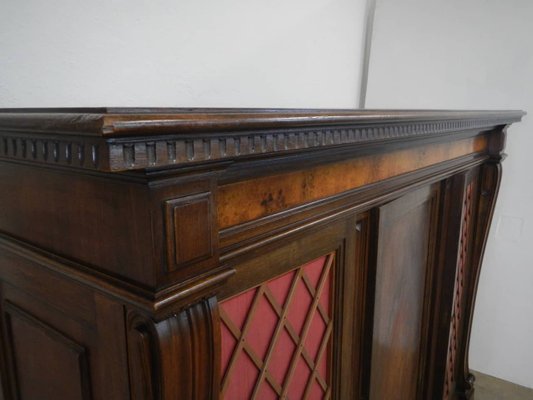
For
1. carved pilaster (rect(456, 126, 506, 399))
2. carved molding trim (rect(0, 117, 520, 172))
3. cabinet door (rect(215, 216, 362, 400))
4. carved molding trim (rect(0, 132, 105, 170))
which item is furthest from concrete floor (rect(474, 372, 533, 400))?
carved molding trim (rect(0, 132, 105, 170))

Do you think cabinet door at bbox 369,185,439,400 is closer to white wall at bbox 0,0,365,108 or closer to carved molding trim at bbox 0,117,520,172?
carved molding trim at bbox 0,117,520,172

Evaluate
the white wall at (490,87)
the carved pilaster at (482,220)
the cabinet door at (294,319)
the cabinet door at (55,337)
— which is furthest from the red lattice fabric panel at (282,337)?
the white wall at (490,87)

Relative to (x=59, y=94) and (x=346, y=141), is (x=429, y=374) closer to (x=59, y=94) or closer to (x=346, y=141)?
(x=346, y=141)

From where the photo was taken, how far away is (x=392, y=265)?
780 millimetres

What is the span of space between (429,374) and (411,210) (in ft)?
1.88

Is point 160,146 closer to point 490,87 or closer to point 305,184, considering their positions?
point 305,184

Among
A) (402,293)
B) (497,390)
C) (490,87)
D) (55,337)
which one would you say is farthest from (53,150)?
(497,390)

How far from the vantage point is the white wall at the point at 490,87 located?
141cm

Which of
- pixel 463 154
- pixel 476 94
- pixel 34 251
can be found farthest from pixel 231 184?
pixel 476 94

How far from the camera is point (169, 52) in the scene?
817mm

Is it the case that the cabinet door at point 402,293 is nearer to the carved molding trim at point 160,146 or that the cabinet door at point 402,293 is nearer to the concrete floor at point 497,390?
the carved molding trim at point 160,146

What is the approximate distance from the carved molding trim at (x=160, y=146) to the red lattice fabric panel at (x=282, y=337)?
7.0 inches

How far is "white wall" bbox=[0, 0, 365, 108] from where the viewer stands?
0.61m

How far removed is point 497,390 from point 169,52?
1.71 meters
